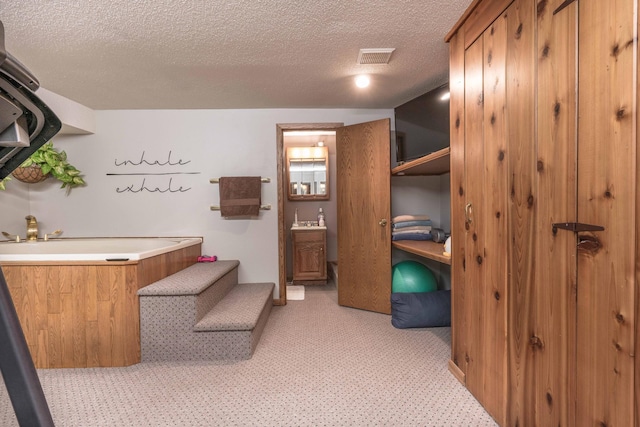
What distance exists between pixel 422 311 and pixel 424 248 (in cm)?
54

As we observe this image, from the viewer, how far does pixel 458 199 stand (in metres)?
1.68

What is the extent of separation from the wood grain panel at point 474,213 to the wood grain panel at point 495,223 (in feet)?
0.12

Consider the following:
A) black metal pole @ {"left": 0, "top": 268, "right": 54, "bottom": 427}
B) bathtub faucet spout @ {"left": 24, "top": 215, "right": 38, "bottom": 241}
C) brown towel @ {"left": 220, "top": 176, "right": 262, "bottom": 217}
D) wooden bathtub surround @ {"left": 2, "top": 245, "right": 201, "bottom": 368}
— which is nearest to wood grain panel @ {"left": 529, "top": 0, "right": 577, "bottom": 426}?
black metal pole @ {"left": 0, "top": 268, "right": 54, "bottom": 427}

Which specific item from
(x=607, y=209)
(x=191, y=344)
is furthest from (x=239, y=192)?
(x=607, y=209)

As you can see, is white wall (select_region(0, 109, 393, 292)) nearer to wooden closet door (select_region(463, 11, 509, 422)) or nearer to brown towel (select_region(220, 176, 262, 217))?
brown towel (select_region(220, 176, 262, 217))

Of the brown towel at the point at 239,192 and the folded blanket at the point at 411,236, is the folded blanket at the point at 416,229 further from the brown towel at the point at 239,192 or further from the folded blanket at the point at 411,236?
the brown towel at the point at 239,192

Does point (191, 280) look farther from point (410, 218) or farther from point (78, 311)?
point (410, 218)

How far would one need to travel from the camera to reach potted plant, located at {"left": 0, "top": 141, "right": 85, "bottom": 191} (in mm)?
2678

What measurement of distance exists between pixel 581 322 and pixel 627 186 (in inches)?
17.6

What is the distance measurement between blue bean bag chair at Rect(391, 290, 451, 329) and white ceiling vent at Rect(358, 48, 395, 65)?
1847mm

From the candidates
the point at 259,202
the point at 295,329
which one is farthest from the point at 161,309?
the point at 259,202

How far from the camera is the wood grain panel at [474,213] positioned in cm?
147

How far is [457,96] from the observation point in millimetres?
1675

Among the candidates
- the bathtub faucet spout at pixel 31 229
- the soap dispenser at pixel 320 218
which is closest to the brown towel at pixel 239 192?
the soap dispenser at pixel 320 218
